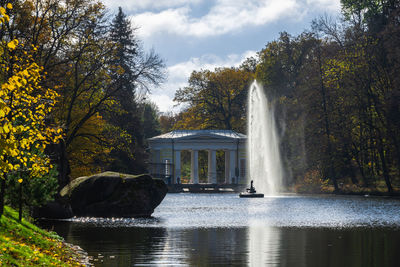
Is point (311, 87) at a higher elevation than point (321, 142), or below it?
higher

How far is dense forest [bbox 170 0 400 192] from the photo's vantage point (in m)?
60.0

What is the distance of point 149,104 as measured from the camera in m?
123

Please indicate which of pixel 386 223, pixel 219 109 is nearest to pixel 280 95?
pixel 219 109

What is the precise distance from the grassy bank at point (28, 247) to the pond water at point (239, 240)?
0.93 meters

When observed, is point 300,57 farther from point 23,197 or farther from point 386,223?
point 23,197

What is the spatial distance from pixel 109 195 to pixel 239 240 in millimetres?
12284

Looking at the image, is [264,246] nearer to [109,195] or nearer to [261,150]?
[109,195]

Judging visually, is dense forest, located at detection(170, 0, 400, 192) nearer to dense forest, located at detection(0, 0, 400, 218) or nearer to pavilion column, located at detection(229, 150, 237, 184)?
dense forest, located at detection(0, 0, 400, 218)

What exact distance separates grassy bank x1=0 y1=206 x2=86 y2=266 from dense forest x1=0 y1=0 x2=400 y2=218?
3.80 ft

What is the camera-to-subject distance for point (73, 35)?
37.2m

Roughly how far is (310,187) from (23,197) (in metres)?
53.7

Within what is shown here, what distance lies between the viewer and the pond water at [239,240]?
16.0m

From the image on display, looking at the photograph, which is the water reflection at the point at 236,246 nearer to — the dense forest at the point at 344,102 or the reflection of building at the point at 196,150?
the dense forest at the point at 344,102

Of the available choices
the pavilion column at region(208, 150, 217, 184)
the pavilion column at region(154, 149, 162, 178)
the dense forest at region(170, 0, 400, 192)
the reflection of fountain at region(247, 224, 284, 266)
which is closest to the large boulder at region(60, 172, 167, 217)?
the reflection of fountain at region(247, 224, 284, 266)
